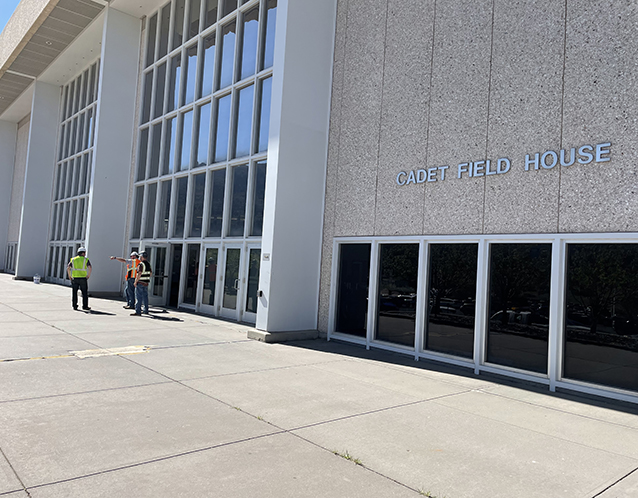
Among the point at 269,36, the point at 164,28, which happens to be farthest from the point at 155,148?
the point at 269,36

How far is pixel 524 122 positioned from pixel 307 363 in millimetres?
5575

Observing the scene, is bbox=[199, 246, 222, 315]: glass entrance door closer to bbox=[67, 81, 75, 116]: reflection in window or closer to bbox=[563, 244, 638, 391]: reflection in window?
bbox=[563, 244, 638, 391]: reflection in window

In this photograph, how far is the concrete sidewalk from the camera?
153 inches

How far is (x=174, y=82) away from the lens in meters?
18.3

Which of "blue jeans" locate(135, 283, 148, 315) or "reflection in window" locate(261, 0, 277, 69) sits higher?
"reflection in window" locate(261, 0, 277, 69)

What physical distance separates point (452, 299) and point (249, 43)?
9.98 meters

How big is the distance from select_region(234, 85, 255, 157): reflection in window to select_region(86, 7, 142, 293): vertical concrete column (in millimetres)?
7803

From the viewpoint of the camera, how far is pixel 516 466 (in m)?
4.46

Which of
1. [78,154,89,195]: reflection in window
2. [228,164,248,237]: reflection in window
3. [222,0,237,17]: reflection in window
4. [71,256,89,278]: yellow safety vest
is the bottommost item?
[71,256,89,278]: yellow safety vest

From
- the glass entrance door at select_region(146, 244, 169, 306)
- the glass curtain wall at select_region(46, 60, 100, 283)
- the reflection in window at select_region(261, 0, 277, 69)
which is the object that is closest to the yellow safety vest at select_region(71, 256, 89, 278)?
the glass entrance door at select_region(146, 244, 169, 306)

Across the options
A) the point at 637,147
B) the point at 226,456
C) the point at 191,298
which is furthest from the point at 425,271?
the point at 191,298

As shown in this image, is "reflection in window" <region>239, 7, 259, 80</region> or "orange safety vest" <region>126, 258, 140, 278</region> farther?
"reflection in window" <region>239, 7, 259, 80</region>

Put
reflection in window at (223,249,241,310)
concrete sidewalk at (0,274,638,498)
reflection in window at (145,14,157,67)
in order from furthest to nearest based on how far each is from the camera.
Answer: reflection in window at (145,14,157,67) < reflection in window at (223,249,241,310) < concrete sidewalk at (0,274,638,498)

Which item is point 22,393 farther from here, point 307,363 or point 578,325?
point 578,325
